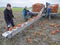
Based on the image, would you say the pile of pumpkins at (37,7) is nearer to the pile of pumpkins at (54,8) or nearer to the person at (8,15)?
the pile of pumpkins at (54,8)

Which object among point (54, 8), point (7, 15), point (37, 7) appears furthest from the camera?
point (37, 7)

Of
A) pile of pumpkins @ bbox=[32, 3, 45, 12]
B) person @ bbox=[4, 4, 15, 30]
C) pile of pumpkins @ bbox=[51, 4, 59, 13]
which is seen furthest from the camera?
pile of pumpkins @ bbox=[32, 3, 45, 12]

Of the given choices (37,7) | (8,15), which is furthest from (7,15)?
(37,7)

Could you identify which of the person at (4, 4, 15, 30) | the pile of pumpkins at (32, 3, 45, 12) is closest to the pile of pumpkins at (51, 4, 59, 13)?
the pile of pumpkins at (32, 3, 45, 12)

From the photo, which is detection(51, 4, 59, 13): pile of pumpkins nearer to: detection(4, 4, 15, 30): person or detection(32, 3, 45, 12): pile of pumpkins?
detection(32, 3, 45, 12): pile of pumpkins

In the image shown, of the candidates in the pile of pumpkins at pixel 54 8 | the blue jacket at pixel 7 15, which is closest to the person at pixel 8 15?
the blue jacket at pixel 7 15

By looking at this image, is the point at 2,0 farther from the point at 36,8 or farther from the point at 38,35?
the point at 38,35

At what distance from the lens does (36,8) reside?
13.8m

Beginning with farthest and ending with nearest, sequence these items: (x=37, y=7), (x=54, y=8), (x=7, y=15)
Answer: (x=37, y=7) → (x=54, y=8) → (x=7, y=15)

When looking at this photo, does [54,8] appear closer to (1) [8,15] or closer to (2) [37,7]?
(2) [37,7]

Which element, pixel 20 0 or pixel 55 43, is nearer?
pixel 55 43

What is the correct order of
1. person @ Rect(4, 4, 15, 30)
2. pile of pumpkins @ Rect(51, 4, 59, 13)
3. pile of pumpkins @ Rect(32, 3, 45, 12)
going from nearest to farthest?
person @ Rect(4, 4, 15, 30)
pile of pumpkins @ Rect(51, 4, 59, 13)
pile of pumpkins @ Rect(32, 3, 45, 12)

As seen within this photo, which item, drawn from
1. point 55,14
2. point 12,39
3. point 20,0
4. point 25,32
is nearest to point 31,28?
point 25,32

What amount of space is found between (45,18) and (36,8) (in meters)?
1.03
